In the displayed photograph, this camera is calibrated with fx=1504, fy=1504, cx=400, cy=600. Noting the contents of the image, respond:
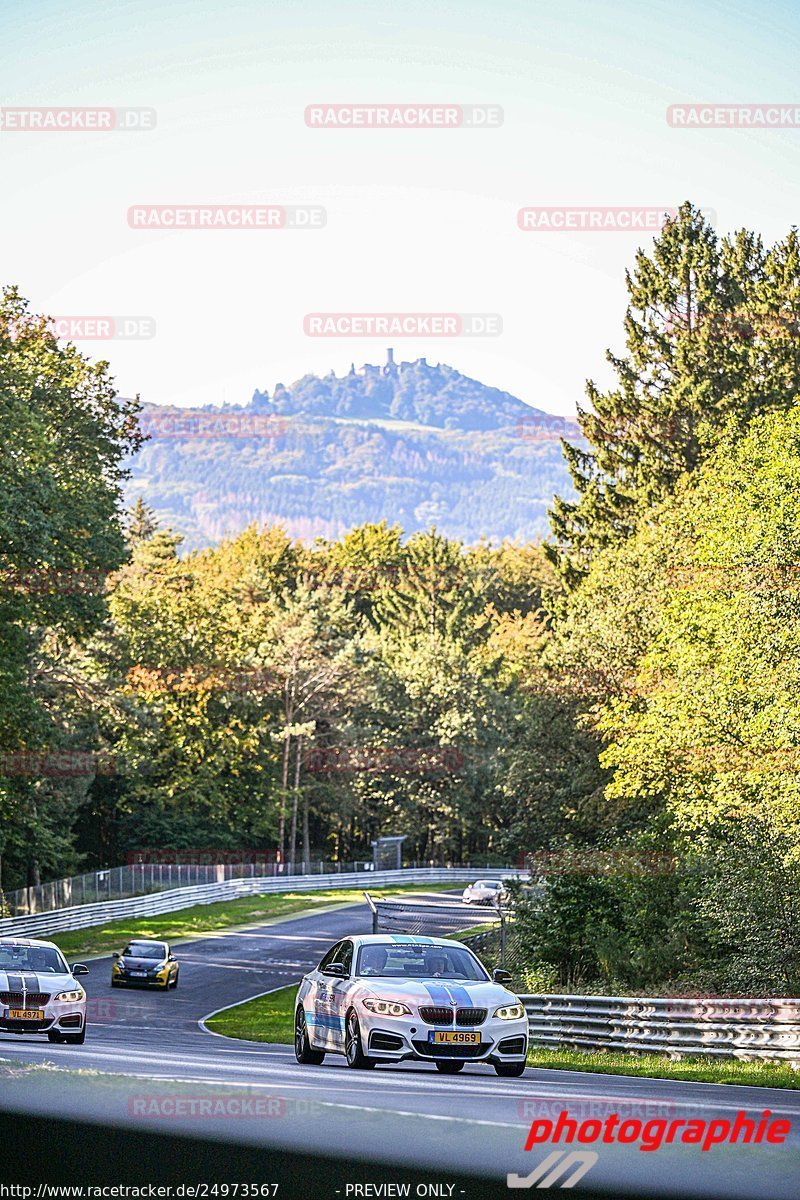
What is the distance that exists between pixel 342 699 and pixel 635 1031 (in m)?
69.5

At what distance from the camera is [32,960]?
72.9 ft

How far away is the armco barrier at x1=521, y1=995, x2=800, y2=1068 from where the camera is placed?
69.4ft

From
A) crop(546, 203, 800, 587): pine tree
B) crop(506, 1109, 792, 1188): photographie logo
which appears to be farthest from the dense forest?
crop(506, 1109, 792, 1188): photographie logo

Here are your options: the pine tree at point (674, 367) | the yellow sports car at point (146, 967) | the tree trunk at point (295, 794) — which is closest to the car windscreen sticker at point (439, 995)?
the yellow sports car at point (146, 967)

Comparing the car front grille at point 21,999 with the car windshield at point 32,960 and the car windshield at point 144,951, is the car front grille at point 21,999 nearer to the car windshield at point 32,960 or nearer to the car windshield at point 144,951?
the car windshield at point 32,960

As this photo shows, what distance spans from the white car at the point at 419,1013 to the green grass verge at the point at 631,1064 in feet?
13.4

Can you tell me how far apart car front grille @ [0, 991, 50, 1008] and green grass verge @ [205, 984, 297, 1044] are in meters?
8.07

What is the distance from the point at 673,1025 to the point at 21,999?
9.78 metres

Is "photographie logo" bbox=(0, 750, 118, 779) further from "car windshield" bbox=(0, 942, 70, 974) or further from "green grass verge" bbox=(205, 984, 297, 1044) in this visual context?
"car windshield" bbox=(0, 942, 70, 974)

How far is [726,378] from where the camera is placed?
58344mm

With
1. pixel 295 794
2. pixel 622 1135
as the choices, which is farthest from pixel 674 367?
pixel 622 1135

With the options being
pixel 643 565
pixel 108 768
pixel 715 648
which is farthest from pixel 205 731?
pixel 715 648

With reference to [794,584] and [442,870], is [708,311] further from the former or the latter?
[442,870]

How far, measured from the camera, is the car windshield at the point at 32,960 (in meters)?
21.8
